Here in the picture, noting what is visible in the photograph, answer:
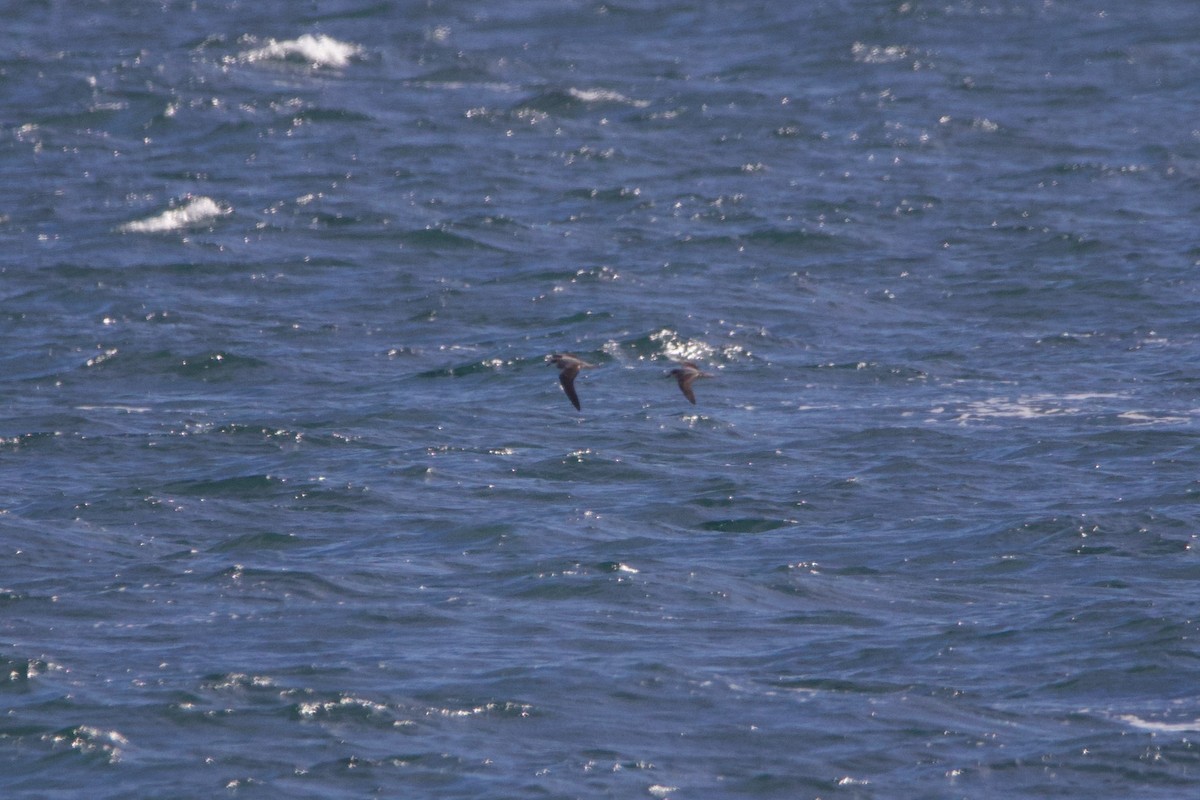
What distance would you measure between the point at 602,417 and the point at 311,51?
22.7 metres

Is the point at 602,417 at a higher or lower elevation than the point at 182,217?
lower

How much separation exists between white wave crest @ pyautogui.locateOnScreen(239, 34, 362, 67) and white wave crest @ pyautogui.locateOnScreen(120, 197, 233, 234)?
11054 millimetres

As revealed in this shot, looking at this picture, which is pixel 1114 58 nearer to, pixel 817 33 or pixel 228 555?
pixel 817 33

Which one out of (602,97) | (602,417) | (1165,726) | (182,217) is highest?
(602,97)

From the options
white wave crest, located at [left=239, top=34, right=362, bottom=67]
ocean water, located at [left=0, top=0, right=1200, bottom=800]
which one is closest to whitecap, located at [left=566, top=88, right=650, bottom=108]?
ocean water, located at [left=0, top=0, right=1200, bottom=800]

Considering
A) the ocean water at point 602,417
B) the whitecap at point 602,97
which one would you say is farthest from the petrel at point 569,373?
A: the whitecap at point 602,97

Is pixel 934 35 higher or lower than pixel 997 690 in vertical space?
higher

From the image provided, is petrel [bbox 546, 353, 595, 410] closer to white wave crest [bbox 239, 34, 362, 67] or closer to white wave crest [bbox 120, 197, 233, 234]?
white wave crest [bbox 120, 197, 233, 234]

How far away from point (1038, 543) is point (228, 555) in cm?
845

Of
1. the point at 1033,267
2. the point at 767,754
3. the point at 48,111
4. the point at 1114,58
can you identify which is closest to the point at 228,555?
the point at 767,754

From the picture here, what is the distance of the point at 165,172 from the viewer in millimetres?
38719

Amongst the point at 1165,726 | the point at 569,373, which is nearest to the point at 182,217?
the point at 569,373

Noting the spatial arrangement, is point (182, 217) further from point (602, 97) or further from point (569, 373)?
point (569, 373)

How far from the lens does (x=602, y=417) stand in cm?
2752
